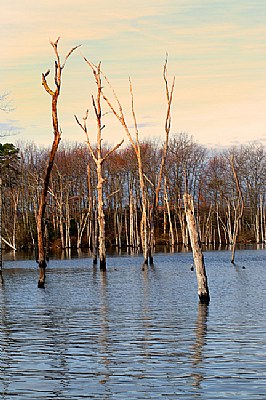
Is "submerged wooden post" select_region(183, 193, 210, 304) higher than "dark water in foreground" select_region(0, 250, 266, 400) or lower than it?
higher

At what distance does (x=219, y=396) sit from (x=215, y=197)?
82007mm

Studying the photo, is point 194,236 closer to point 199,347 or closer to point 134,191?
point 199,347

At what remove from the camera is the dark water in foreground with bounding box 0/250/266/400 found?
485 inches

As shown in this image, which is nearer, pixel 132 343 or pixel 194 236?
pixel 132 343

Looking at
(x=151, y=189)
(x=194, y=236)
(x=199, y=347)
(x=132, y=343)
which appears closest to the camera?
(x=199, y=347)

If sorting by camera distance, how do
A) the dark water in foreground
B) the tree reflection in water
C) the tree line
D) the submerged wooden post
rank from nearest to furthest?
1. the dark water in foreground
2. the tree reflection in water
3. the submerged wooden post
4. the tree line

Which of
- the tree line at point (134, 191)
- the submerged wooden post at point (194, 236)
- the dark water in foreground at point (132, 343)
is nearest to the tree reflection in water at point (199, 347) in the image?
the dark water in foreground at point (132, 343)

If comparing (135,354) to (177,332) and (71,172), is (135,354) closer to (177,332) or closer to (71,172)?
(177,332)

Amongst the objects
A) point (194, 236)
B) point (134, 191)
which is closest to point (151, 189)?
point (134, 191)

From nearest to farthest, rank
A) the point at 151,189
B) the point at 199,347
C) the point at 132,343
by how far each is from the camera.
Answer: the point at 199,347 < the point at 132,343 < the point at 151,189

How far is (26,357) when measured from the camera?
15055 millimetres

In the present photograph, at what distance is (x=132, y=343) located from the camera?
16.6 meters

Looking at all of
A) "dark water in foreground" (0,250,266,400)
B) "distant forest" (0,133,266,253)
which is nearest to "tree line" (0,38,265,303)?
"distant forest" (0,133,266,253)

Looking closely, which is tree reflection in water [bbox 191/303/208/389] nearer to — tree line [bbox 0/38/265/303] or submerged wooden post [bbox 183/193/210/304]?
submerged wooden post [bbox 183/193/210/304]
